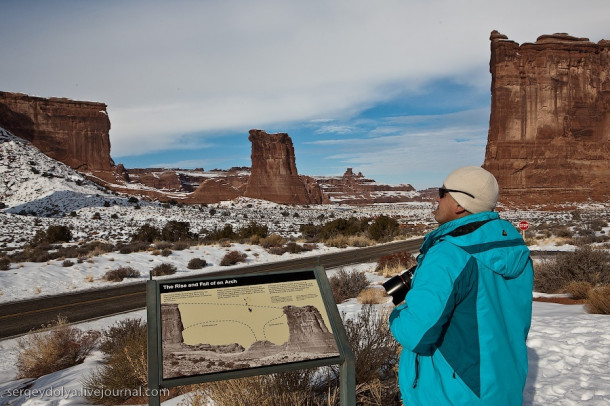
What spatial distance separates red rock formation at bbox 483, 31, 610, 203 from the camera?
3000 inches

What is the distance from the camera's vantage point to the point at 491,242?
6.74 ft

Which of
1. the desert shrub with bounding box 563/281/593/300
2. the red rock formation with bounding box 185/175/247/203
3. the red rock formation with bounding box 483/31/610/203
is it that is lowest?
the desert shrub with bounding box 563/281/593/300

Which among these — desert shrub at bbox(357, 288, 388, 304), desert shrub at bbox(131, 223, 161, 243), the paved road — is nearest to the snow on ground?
the paved road

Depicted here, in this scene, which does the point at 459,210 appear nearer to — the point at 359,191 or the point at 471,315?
the point at 471,315

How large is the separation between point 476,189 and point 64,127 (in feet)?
371

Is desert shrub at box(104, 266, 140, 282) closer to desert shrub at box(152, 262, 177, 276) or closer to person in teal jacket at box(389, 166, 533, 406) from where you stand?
desert shrub at box(152, 262, 177, 276)

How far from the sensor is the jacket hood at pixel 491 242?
6.67 ft

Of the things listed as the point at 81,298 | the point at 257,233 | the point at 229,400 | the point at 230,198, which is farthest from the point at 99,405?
the point at 230,198

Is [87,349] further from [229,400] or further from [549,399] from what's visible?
[549,399]

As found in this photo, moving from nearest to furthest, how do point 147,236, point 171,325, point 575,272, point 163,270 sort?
point 171,325 < point 575,272 < point 163,270 < point 147,236

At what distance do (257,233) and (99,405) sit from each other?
25.9m

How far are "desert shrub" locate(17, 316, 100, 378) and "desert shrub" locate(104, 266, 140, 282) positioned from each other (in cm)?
918

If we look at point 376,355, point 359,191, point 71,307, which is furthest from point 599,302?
point 359,191

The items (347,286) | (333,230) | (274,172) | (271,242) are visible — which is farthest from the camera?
(274,172)
